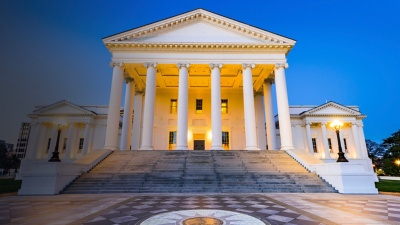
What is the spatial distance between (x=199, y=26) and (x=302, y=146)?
27.6m

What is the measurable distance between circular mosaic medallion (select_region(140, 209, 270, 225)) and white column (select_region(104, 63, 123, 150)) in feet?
53.1

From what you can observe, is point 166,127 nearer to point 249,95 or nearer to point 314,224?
point 249,95

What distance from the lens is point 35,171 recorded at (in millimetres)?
11406

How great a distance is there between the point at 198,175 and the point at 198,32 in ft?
55.3

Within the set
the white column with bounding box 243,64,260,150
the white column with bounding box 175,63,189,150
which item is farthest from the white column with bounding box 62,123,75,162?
the white column with bounding box 243,64,260,150

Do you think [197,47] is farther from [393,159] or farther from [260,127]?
[393,159]

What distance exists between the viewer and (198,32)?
2398 cm

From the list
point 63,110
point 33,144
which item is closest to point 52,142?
point 33,144

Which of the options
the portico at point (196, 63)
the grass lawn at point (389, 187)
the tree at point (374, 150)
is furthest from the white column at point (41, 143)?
the tree at point (374, 150)

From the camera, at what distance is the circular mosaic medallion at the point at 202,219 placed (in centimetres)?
510

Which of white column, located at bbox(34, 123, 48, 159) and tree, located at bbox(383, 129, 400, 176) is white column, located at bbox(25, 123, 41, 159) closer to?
white column, located at bbox(34, 123, 48, 159)

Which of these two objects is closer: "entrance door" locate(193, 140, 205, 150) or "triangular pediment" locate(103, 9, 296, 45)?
"triangular pediment" locate(103, 9, 296, 45)

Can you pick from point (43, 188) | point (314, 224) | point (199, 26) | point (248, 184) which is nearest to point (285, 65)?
point (199, 26)

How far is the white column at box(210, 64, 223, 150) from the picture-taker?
20.3 m
